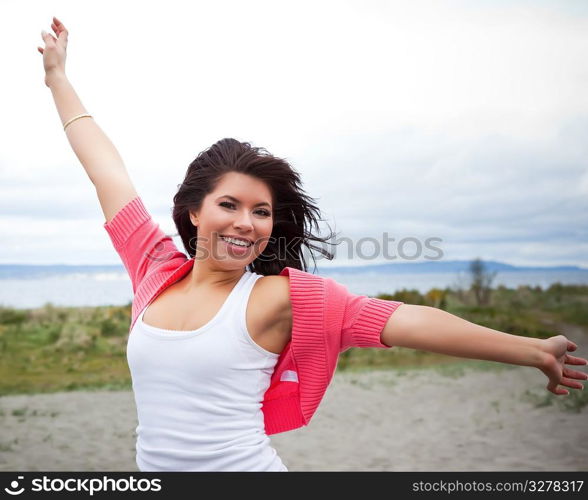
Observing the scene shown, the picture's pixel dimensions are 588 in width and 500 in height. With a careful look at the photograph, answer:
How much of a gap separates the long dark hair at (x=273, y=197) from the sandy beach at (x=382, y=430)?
16.3 ft

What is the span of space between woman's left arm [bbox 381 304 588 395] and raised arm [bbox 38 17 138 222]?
0.98m

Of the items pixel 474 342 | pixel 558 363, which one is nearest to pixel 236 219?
pixel 474 342

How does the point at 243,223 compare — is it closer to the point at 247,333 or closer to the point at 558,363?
the point at 247,333

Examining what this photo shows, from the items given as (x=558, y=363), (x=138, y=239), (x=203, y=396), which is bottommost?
(x=203, y=396)

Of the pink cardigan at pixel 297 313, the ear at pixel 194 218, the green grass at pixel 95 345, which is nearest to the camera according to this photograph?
the pink cardigan at pixel 297 313

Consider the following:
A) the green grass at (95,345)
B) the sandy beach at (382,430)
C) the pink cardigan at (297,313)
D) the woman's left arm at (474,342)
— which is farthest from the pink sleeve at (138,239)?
the green grass at (95,345)

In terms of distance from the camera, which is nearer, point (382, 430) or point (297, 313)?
point (297, 313)

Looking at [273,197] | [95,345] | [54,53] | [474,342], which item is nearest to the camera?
[474,342]

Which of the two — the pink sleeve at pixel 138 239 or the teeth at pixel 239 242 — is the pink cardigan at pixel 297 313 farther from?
the teeth at pixel 239 242

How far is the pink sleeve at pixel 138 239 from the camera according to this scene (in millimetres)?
1996

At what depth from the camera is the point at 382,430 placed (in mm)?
7625

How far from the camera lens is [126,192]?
6.67 feet

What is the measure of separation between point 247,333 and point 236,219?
11.4 inches
